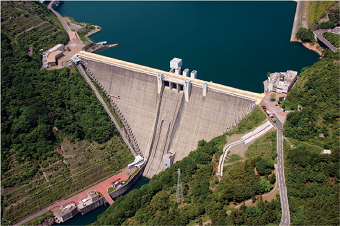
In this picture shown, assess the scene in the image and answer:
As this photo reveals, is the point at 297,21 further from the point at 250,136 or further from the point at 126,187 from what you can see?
the point at 126,187

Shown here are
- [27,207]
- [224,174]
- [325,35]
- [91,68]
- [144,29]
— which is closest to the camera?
[224,174]

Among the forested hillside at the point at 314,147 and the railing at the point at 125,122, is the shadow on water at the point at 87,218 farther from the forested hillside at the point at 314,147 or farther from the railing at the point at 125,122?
the forested hillside at the point at 314,147

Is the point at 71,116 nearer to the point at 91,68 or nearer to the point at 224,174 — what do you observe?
the point at 91,68

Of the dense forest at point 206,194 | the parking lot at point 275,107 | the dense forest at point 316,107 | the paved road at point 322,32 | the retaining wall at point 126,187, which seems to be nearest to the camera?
the dense forest at point 206,194

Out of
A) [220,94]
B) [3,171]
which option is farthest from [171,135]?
[3,171]

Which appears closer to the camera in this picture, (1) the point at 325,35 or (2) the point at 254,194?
(2) the point at 254,194

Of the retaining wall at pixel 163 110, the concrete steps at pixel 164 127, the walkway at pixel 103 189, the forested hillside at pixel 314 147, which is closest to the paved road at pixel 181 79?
the retaining wall at pixel 163 110
